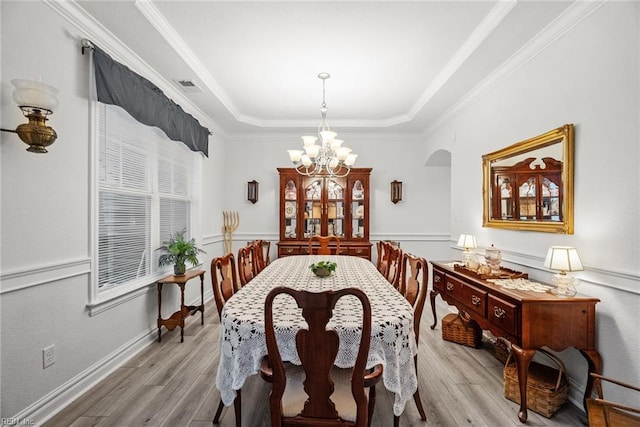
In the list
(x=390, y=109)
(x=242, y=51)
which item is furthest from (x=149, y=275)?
(x=390, y=109)

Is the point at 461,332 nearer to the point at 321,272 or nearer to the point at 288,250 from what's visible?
the point at 321,272

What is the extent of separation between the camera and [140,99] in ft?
9.00

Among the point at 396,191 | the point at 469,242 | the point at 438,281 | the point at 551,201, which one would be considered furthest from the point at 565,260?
the point at 396,191

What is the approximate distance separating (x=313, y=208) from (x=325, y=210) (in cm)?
21

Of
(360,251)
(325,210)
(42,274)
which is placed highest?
(325,210)

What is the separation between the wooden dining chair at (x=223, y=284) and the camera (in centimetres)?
177

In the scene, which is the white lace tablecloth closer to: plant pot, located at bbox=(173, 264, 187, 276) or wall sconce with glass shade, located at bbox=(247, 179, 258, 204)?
plant pot, located at bbox=(173, 264, 187, 276)

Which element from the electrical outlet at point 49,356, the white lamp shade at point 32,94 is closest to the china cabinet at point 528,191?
the white lamp shade at point 32,94

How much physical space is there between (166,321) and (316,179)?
118 inches

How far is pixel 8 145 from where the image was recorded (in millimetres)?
1719

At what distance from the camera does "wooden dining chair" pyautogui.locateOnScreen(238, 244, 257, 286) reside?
2629 millimetres

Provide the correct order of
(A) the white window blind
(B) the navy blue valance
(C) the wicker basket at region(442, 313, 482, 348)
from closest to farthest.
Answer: (B) the navy blue valance, (A) the white window blind, (C) the wicker basket at region(442, 313, 482, 348)

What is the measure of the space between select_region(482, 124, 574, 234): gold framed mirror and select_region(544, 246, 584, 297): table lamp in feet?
1.02

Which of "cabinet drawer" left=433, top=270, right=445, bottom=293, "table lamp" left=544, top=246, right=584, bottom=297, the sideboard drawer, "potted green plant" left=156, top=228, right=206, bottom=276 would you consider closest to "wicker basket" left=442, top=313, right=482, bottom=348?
"cabinet drawer" left=433, top=270, right=445, bottom=293
